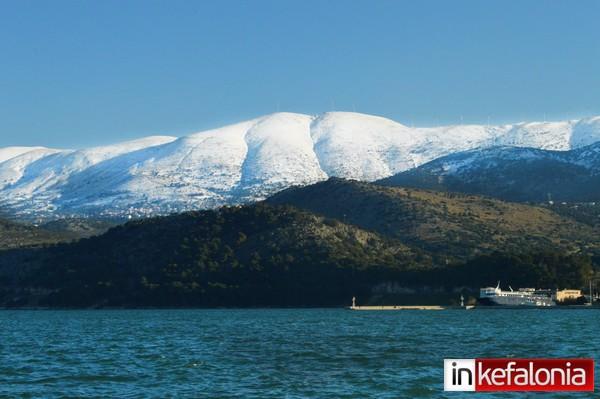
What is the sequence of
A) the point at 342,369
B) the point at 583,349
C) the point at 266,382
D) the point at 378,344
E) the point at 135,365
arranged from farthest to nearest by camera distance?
1. the point at 378,344
2. the point at 583,349
3. the point at 135,365
4. the point at 342,369
5. the point at 266,382

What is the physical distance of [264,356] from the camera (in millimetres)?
86250

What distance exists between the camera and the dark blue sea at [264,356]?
65.8 m

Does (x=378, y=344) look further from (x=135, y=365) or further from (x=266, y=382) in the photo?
(x=266, y=382)

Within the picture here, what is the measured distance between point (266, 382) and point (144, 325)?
274ft

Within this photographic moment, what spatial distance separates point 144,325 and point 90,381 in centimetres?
7805

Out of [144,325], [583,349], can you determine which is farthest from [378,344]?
[144,325]

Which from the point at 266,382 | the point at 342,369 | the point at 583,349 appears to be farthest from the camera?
the point at 583,349

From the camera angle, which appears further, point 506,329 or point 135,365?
point 506,329

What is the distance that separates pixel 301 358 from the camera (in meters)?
83.6

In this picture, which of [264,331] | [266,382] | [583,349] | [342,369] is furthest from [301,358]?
[264,331]

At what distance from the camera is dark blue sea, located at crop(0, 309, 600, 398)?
65.8 meters

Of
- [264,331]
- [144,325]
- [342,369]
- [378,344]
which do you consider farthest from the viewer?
[144,325]

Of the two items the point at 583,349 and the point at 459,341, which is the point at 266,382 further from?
the point at 459,341

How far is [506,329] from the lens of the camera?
128375 mm
